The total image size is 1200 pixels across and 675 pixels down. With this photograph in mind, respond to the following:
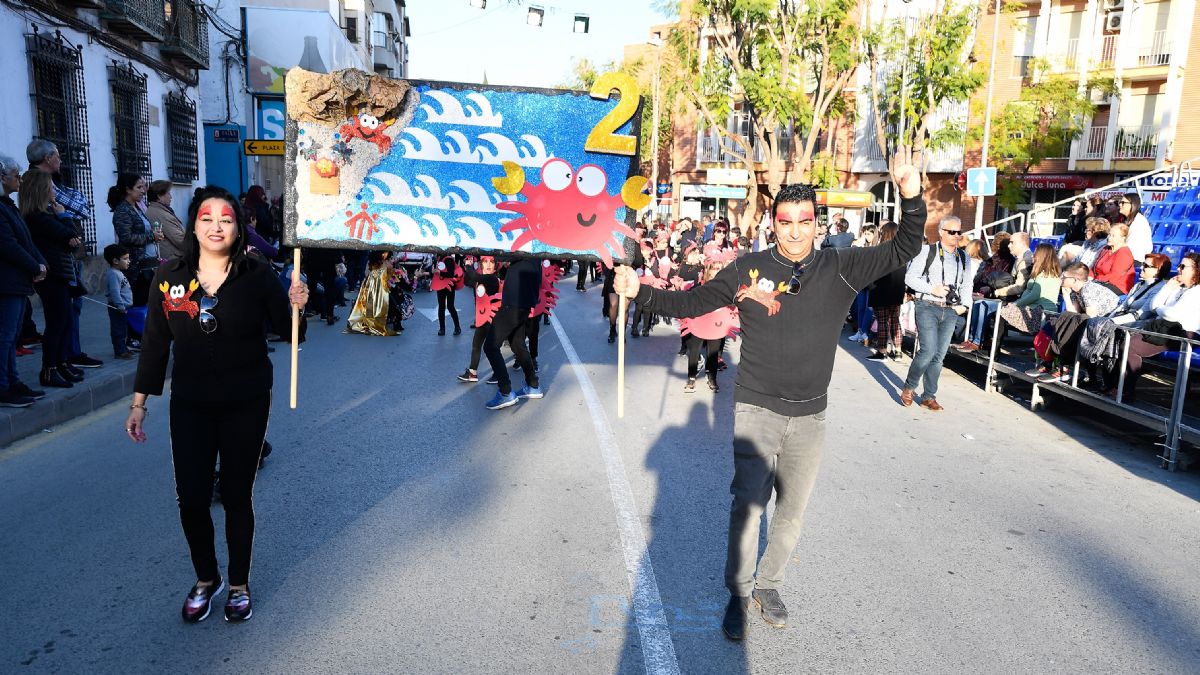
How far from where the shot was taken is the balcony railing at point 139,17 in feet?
49.6

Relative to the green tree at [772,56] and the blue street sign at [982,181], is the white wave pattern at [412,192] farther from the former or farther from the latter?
the green tree at [772,56]

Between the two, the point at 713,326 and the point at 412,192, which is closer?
the point at 412,192

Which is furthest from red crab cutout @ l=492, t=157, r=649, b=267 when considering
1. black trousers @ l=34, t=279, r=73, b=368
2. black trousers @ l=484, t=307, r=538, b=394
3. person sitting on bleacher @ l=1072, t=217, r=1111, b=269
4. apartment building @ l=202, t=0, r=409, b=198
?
apartment building @ l=202, t=0, r=409, b=198

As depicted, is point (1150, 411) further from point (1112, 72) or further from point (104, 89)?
point (1112, 72)

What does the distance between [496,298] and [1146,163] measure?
3054 centimetres

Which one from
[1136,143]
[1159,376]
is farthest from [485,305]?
[1136,143]

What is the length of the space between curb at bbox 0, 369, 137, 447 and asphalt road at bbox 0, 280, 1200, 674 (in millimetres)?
216

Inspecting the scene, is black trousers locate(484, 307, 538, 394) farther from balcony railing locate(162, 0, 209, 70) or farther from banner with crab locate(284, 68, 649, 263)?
balcony railing locate(162, 0, 209, 70)

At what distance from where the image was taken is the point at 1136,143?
1248 inches

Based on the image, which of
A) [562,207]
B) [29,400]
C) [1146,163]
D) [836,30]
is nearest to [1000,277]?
A: [562,207]

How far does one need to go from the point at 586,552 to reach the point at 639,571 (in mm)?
362

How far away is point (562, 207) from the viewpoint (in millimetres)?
4734

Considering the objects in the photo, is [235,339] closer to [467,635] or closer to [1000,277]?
[467,635]

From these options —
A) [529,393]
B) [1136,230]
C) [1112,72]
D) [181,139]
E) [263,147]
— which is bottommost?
[529,393]
